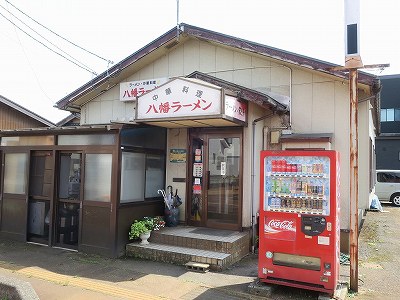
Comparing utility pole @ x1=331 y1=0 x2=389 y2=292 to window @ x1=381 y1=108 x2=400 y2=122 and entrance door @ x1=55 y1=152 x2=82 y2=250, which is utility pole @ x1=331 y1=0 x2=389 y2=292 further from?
window @ x1=381 y1=108 x2=400 y2=122

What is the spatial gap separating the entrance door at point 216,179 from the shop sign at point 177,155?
221 mm

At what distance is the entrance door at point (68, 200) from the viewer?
8602 millimetres

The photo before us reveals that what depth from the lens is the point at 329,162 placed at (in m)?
5.34

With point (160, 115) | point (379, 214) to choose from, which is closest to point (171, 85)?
point (160, 115)

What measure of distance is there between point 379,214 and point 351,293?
10.5 metres

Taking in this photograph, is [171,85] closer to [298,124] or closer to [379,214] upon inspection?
[298,124]

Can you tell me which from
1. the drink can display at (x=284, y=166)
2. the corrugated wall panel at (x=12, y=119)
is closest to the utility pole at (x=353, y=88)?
the drink can display at (x=284, y=166)

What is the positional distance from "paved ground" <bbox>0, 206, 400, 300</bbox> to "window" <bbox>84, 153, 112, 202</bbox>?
1361 mm

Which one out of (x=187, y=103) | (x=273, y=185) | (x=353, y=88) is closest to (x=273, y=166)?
(x=273, y=185)

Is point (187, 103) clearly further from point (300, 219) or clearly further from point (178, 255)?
point (300, 219)

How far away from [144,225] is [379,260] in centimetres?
531

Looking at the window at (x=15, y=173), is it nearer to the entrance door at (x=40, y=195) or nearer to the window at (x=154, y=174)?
the entrance door at (x=40, y=195)

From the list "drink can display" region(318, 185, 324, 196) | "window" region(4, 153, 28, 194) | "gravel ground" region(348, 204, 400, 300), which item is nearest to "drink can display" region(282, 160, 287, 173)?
"drink can display" region(318, 185, 324, 196)

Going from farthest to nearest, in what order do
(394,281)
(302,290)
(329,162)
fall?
1. (394,281)
2. (302,290)
3. (329,162)
